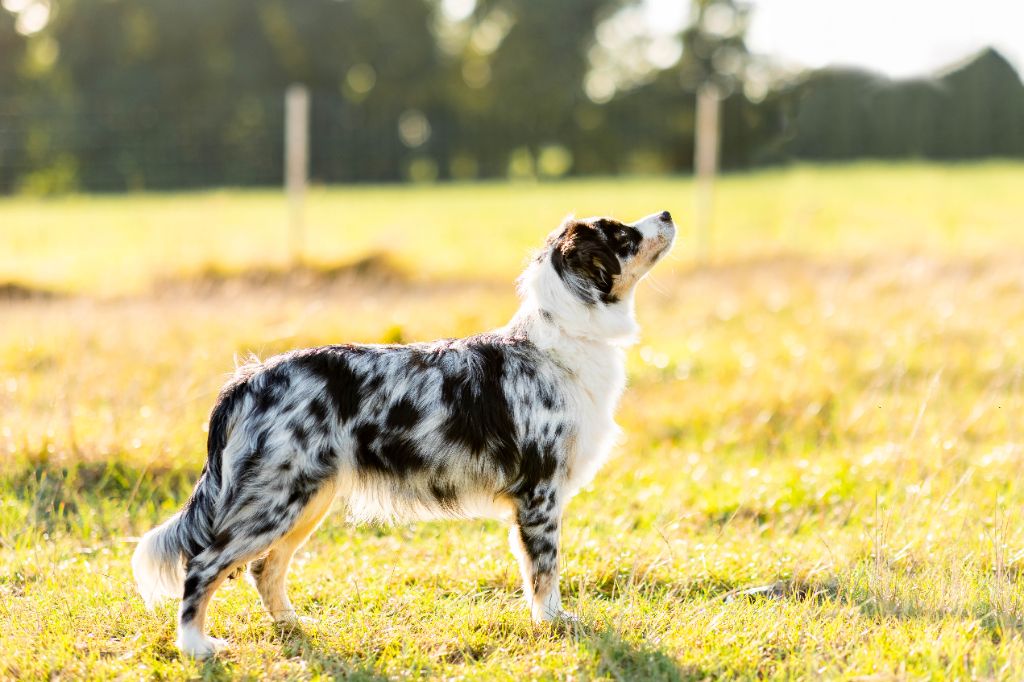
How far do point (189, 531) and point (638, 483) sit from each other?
320cm

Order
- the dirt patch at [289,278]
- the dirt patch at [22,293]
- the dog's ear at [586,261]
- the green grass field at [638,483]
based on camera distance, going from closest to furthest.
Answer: the green grass field at [638,483]
the dog's ear at [586,261]
the dirt patch at [22,293]
the dirt patch at [289,278]

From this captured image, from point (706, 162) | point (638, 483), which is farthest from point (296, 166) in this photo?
point (638, 483)

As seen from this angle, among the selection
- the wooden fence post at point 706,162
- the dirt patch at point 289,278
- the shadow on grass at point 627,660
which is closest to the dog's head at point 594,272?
the shadow on grass at point 627,660

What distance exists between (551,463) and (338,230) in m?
16.5

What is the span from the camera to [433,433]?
428 cm

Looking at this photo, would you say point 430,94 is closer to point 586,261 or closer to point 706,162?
point 706,162

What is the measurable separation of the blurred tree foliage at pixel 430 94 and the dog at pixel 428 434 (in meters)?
20.4

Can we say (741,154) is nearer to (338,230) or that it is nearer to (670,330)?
(338,230)

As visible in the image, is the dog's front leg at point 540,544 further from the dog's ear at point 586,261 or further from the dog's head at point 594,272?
the dog's ear at point 586,261

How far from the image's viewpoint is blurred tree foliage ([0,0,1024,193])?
27.4 m

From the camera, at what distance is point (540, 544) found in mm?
4414

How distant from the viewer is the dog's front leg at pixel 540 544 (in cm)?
441

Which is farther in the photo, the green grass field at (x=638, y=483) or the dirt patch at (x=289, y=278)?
the dirt patch at (x=289, y=278)

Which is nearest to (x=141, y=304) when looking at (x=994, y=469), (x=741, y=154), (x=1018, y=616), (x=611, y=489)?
(x=611, y=489)
